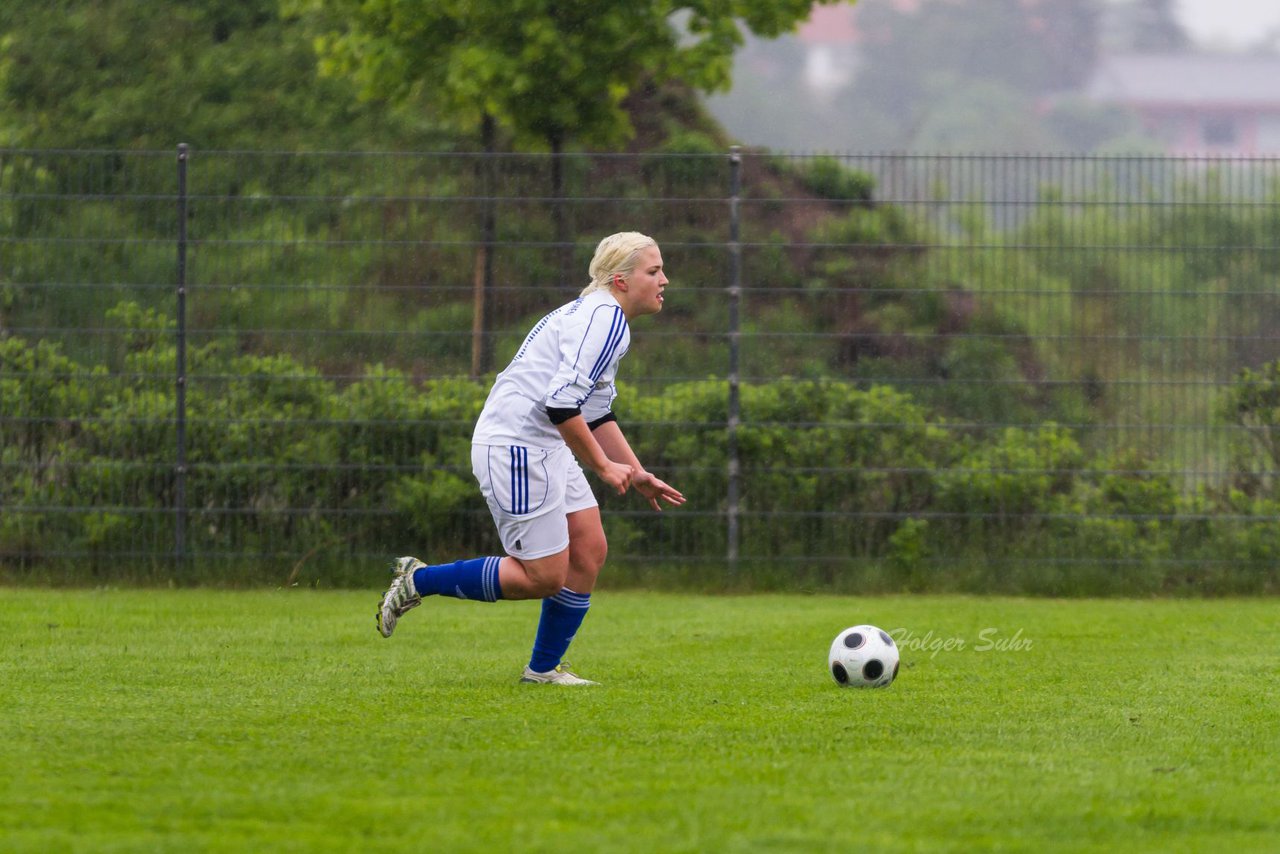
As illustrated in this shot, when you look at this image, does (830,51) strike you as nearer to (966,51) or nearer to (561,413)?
(966,51)

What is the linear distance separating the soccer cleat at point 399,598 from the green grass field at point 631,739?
0.26 m

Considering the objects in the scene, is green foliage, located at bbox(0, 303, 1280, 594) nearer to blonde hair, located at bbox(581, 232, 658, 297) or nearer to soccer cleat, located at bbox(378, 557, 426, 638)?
soccer cleat, located at bbox(378, 557, 426, 638)

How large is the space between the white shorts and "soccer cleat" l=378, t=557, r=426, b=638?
1.68 ft

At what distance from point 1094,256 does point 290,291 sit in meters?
5.25

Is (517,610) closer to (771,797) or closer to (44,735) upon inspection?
(44,735)

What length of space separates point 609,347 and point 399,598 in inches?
53.8

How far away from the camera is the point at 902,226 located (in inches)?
463

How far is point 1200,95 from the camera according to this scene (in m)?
97.1

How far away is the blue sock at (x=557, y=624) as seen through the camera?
23.1ft

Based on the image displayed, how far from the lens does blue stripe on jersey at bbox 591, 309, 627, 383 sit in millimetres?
6633

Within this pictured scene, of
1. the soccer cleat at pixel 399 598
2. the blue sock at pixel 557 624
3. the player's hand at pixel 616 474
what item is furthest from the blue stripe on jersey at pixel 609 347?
the soccer cleat at pixel 399 598

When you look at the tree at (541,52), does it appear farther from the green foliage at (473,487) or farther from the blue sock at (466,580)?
the blue sock at (466,580)

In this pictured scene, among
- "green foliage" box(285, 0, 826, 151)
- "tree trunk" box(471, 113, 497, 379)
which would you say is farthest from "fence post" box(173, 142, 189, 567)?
"green foliage" box(285, 0, 826, 151)

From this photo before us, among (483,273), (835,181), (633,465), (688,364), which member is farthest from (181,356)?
(633,465)
